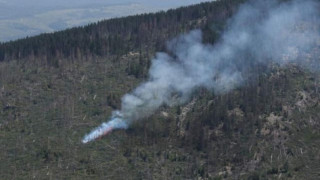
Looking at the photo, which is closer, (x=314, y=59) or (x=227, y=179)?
(x=227, y=179)

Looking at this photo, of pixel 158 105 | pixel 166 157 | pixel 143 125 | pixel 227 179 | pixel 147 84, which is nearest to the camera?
pixel 227 179

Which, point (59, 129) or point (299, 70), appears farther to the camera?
point (299, 70)

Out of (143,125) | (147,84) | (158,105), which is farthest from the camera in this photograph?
(147,84)

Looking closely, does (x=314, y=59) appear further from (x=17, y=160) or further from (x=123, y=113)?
(x=17, y=160)

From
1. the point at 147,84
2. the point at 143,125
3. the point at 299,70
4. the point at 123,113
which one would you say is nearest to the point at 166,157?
the point at 143,125

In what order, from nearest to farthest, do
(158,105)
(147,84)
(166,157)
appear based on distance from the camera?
(166,157) → (158,105) → (147,84)

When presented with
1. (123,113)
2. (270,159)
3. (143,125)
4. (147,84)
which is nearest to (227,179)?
(270,159)

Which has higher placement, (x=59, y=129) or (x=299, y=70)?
(x=299, y=70)

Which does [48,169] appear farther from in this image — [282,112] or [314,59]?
[314,59]

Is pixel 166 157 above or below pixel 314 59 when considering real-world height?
below
